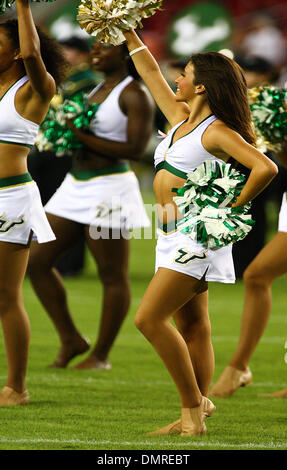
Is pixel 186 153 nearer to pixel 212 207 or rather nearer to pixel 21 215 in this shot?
pixel 212 207

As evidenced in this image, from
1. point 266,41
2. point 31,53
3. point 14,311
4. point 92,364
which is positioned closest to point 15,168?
point 31,53

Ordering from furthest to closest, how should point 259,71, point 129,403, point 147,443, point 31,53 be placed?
point 259,71, point 129,403, point 31,53, point 147,443

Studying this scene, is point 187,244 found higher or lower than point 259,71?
higher

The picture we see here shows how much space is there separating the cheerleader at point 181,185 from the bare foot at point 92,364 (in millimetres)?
2130

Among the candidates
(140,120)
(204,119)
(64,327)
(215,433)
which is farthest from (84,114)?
(215,433)

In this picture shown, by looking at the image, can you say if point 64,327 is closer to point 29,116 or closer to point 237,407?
point 237,407

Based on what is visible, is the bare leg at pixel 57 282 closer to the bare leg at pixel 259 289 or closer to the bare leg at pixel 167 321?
the bare leg at pixel 259 289

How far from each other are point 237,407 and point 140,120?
6.75 ft

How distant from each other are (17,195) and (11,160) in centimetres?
18

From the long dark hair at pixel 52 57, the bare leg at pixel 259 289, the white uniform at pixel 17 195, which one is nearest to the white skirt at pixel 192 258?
the white uniform at pixel 17 195

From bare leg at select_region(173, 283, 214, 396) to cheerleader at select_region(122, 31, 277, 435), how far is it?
2.0 inches

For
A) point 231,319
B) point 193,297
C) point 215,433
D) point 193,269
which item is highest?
point 193,269

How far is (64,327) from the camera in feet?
21.2

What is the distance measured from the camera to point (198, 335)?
15.0 ft
